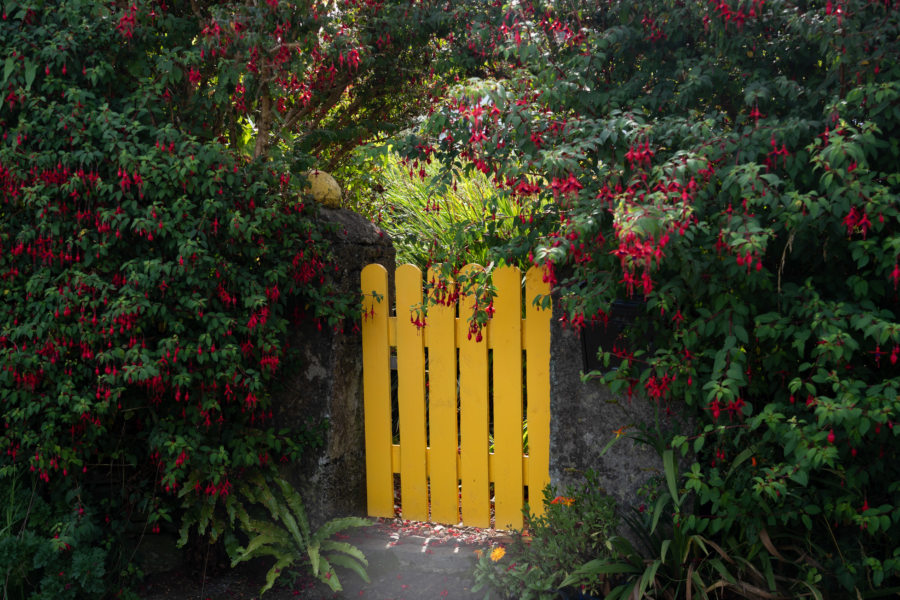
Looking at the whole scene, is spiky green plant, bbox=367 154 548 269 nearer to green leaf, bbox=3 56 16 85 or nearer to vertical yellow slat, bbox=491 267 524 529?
vertical yellow slat, bbox=491 267 524 529

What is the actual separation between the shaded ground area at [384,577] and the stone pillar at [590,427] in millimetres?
547

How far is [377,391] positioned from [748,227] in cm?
219

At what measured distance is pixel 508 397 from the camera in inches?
140

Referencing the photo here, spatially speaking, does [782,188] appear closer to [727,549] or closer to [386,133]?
[727,549]

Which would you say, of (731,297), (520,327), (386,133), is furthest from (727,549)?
(386,133)

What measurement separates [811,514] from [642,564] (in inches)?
26.5

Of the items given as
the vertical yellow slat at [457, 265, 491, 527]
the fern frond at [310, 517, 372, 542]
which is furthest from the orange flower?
the fern frond at [310, 517, 372, 542]

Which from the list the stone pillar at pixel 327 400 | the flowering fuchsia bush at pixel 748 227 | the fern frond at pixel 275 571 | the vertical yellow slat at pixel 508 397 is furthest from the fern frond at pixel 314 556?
the flowering fuchsia bush at pixel 748 227

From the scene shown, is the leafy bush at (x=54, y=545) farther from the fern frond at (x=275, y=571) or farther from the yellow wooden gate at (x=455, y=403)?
the yellow wooden gate at (x=455, y=403)

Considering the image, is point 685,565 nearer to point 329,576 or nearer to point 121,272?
point 329,576

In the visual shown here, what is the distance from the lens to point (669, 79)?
3143mm

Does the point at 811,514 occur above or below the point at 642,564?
above

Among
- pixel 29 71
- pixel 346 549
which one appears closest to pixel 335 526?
pixel 346 549

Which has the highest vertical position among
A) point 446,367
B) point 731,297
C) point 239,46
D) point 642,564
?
point 239,46
